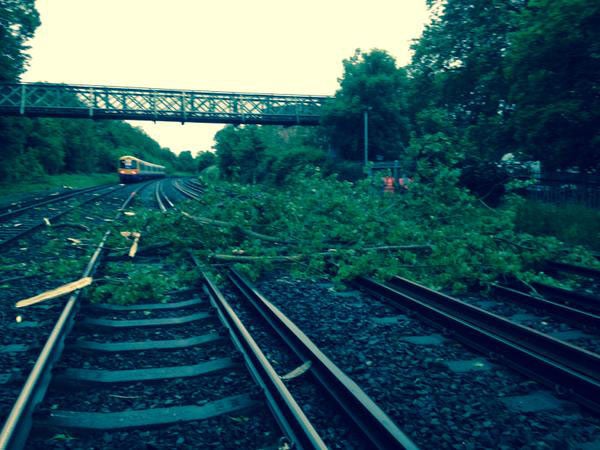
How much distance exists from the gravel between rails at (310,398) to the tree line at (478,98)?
372 inches

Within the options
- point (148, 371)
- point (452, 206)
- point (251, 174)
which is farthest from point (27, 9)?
point (148, 371)

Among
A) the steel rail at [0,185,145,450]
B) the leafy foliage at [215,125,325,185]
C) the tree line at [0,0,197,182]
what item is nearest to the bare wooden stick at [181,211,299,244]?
the steel rail at [0,185,145,450]

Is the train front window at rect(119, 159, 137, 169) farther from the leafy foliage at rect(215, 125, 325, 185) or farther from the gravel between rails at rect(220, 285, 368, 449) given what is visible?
the gravel between rails at rect(220, 285, 368, 449)

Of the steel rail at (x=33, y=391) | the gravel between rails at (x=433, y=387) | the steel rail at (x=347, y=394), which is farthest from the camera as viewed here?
the gravel between rails at (x=433, y=387)

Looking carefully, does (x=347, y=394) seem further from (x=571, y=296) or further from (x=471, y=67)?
(x=471, y=67)

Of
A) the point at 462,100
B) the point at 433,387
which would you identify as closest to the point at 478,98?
the point at 462,100

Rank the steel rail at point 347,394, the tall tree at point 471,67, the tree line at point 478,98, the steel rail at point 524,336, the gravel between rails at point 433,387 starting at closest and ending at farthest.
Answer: the steel rail at point 347,394, the gravel between rails at point 433,387, the steel rail at point 524,336, the tree line at point 478,98, the tall tree at point 471,67

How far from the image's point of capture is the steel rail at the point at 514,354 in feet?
12.7

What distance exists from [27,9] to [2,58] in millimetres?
7464

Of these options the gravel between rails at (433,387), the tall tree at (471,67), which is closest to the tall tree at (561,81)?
the tall tree at (471,67)

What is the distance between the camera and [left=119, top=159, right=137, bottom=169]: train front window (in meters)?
48.5

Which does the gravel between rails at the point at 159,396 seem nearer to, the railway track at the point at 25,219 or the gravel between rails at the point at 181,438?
the gravel between rails at the point at 181,438

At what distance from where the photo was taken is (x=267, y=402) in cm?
360

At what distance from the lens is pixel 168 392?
3936mm
